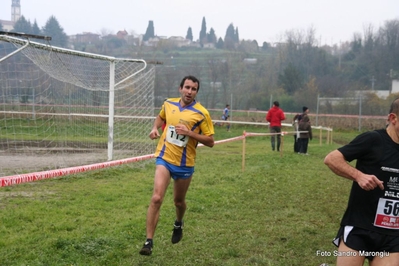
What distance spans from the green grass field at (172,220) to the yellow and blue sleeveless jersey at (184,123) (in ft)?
3.88

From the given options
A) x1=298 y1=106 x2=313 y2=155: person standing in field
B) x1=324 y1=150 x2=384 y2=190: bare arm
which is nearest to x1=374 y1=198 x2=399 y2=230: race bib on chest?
x1=324 y1=150 x2=384 y2=190: bare arm

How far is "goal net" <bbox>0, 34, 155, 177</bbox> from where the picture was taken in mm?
12349

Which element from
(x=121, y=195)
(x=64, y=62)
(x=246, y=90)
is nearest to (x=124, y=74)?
(x=64, y=62)

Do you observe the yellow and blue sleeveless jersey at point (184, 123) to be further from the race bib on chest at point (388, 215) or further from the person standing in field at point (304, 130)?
the person standing in field at point (304, 130)

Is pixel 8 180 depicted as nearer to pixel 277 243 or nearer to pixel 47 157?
pixel 277 243

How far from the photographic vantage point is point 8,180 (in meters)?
6.03

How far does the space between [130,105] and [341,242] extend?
49.3 ft

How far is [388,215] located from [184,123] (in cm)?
308

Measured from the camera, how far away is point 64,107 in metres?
16.9

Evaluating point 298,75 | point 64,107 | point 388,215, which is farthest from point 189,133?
point 298,75

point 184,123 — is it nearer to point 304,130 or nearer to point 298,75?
point 304,130

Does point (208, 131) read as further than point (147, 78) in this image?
No

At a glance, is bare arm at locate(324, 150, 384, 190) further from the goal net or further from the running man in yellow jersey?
the goal net

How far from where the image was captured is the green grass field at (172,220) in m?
6.42
